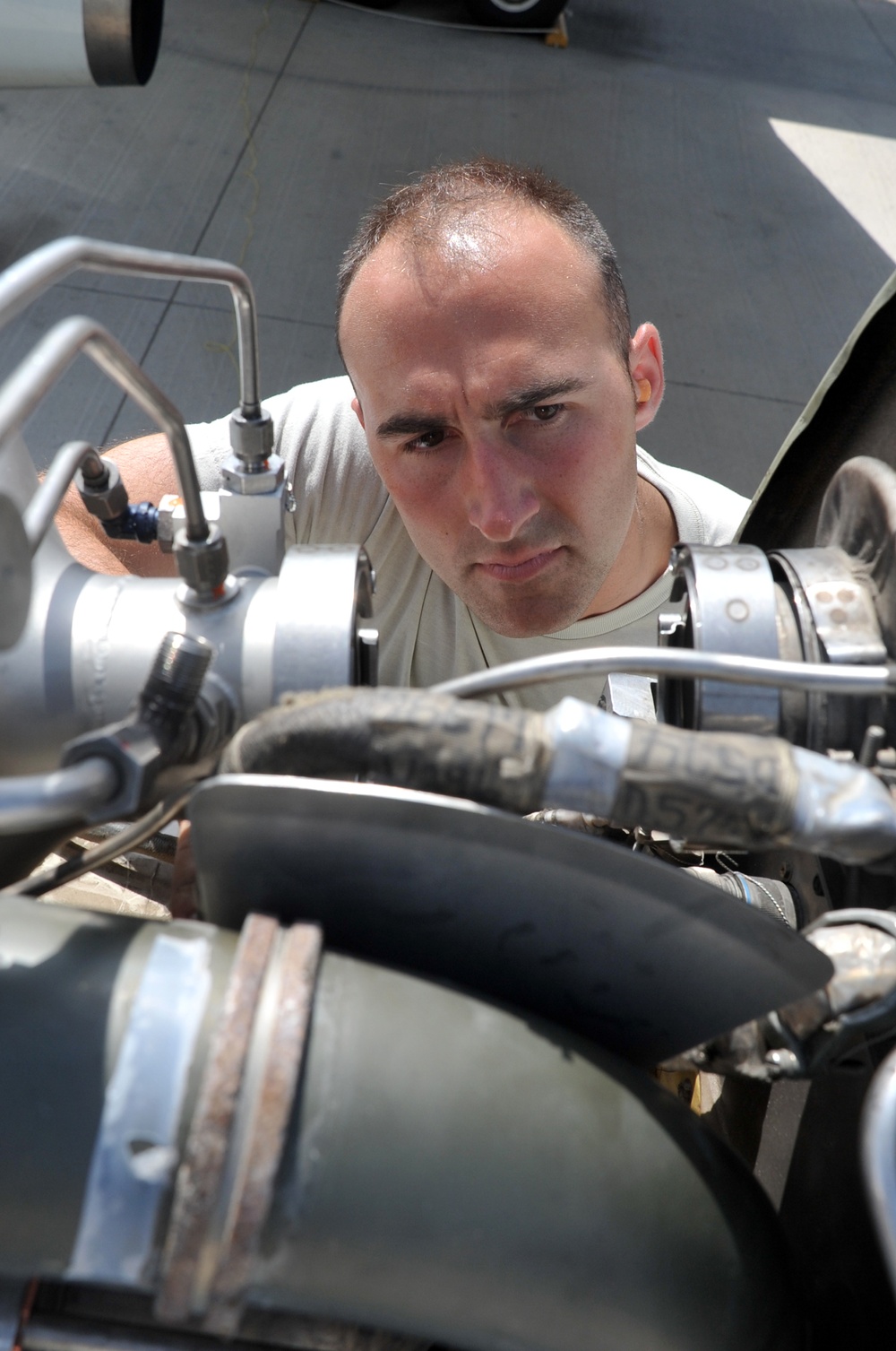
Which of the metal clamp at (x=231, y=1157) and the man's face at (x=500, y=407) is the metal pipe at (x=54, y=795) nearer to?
the metal clamp at (x=231, y=1157)

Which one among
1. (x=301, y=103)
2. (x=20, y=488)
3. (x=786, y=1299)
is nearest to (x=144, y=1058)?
(x=786, y=1299)

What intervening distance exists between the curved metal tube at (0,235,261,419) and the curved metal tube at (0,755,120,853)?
0.58 ft

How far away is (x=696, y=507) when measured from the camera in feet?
4.88

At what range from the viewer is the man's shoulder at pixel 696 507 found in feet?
4.80

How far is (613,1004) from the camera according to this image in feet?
1.60

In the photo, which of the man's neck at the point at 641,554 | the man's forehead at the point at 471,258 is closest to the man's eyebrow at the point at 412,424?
the man's forehead at the point at 471,258

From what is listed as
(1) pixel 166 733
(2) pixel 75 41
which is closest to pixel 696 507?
(1) pixel 166 733

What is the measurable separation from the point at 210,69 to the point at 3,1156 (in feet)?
13.2

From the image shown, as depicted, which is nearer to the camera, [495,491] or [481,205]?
[495,491]

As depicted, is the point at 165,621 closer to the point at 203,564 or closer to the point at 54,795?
the point at 203,564

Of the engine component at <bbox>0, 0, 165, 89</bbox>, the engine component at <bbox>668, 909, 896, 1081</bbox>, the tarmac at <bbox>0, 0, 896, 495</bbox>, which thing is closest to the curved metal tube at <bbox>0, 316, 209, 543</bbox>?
the engine component at <bbox>668, 909, 896, 1081</bbox>

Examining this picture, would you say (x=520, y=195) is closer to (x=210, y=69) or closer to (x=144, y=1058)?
(x=144, y=1058)

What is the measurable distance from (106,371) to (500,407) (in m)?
0.48

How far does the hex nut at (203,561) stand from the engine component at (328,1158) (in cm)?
22
